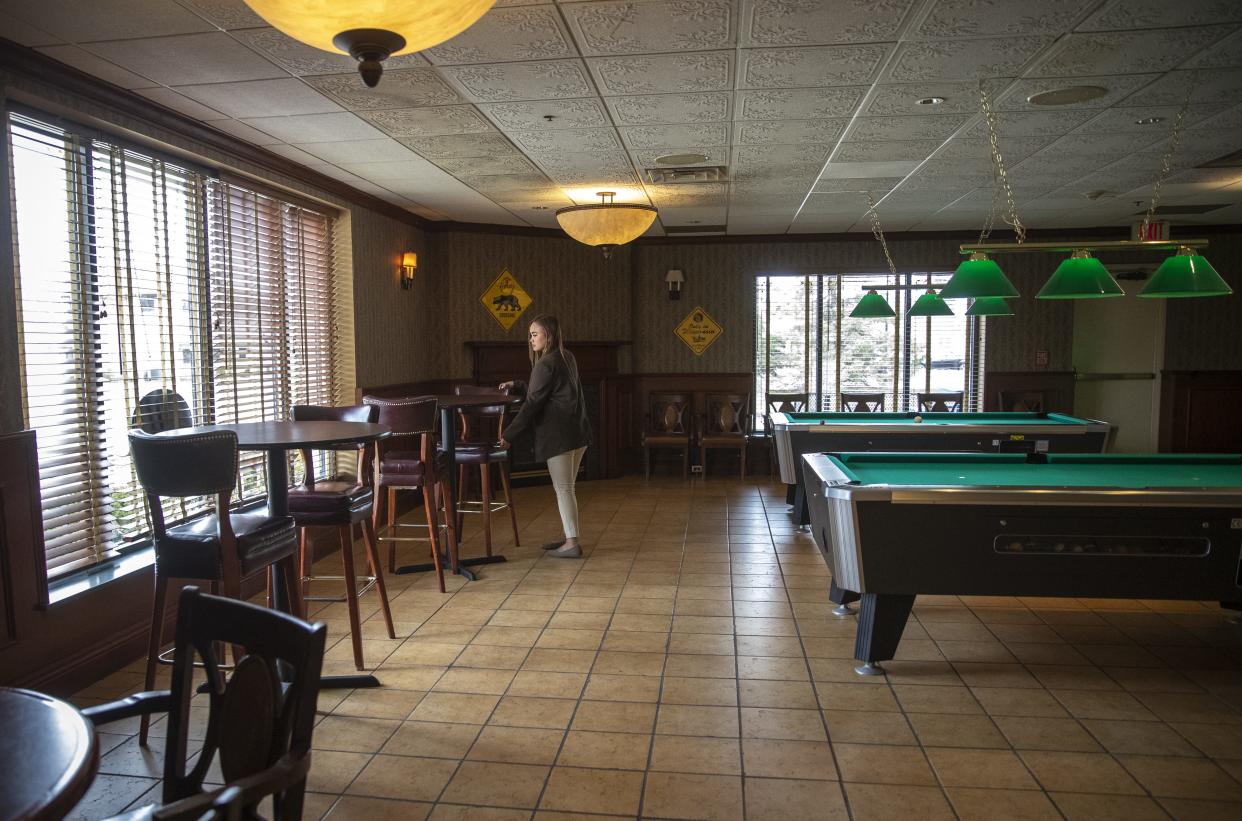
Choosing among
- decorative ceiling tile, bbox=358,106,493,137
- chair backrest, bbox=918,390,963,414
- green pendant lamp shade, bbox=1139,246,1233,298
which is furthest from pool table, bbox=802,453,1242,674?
chair backrest, bbox=918,390,963,414

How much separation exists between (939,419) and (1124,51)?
3.22m

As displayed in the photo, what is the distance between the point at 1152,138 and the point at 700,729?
4.35 m

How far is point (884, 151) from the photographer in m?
5.17

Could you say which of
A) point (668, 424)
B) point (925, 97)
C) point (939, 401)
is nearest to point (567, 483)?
point (925, 97)

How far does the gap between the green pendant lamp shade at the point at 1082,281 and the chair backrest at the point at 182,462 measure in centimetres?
383

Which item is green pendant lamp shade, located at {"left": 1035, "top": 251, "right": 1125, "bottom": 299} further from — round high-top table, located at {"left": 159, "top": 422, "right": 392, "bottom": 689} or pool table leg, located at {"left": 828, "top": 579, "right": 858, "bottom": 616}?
round high-top table, located at {"left": 159, "top": 422, "right": 392, "bottom": 689}

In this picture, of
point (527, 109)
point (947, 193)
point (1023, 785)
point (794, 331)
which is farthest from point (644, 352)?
point (1023, 785)

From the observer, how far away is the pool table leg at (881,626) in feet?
11.5

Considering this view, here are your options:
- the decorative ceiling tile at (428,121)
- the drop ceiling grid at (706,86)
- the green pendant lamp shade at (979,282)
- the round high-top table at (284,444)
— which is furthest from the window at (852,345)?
the round high-top table at (284,444)

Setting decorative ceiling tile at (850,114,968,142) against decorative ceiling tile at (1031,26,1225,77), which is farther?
decorative ceiling tile at (850,114,968,142)

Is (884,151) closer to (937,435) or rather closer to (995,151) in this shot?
(995,151)

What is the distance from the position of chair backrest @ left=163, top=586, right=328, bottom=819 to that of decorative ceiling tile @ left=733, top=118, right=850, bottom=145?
12.4 ft

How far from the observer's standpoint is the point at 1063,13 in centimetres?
302

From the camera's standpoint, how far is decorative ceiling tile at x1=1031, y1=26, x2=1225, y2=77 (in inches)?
128
